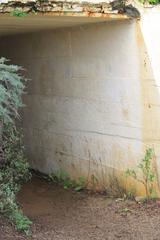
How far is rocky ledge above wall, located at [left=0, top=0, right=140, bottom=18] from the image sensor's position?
583cm

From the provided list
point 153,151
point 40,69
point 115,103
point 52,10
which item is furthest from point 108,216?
point 40,69

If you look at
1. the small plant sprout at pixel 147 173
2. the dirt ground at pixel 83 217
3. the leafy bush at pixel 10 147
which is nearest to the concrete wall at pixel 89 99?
the small plant sprout at pixel 147 173

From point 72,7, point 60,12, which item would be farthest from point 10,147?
point 72,7

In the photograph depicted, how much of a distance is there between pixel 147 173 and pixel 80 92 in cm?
160

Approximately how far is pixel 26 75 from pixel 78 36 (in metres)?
1.85

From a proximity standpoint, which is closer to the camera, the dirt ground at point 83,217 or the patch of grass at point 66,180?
the dirt ground at point 83,217

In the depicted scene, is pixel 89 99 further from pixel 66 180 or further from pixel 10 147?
pixel 10 147

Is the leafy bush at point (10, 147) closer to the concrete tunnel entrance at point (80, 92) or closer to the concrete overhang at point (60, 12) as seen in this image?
the concrete overhang at point (60, 12)

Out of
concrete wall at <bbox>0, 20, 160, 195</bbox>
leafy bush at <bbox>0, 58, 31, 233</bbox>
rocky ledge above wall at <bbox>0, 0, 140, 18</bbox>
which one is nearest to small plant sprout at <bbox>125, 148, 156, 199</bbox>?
concrete wall at <bbox>0, 20, 160, 195</bbox>

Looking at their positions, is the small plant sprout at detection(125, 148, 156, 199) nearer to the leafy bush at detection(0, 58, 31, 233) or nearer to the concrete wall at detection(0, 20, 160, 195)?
the concrete wall at detection(0, 20, 160, 195)

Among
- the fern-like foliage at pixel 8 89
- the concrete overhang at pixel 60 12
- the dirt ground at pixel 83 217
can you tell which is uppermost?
the concrete overhang at pixel 60 12

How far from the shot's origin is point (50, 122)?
8.38 metres

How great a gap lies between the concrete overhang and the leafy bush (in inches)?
25.6

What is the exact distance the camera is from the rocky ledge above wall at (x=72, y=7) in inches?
230
